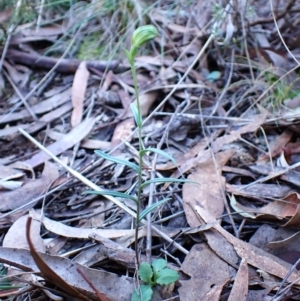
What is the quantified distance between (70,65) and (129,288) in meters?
1.07

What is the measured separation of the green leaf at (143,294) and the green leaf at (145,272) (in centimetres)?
2

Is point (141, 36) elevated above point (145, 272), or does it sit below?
above

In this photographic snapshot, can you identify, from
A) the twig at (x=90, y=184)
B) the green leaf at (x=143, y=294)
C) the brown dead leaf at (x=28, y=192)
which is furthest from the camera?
the brown dead leaf at (x=28, y=192)

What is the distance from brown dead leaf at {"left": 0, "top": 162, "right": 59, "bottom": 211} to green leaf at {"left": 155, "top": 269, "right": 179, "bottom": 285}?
17.7 inches

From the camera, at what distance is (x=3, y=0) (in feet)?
6.18

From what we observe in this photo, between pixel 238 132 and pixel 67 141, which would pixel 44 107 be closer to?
pixel 67 141

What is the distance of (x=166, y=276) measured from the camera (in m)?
0.88

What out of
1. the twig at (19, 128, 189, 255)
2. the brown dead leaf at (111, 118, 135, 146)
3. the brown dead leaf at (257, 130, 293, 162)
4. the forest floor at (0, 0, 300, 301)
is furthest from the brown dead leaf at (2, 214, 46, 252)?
the brown dead leaf at (257, 130, 293, 162)

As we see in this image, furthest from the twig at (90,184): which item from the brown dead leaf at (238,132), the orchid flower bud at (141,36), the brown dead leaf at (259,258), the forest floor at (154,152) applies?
the orchid flower bud at (141,36)

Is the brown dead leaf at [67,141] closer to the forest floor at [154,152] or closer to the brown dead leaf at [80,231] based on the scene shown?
the forest floor at [154,152]

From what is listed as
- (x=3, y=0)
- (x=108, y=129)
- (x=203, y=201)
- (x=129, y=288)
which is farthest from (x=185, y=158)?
(x=3, y=0)

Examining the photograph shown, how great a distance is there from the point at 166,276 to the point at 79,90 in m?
0.95

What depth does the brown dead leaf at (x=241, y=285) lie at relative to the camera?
35.1 inches

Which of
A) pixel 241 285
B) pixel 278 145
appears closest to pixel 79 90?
pixel 278 145
